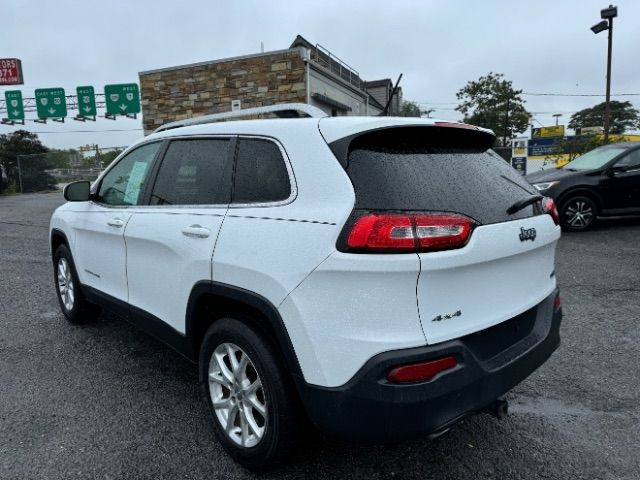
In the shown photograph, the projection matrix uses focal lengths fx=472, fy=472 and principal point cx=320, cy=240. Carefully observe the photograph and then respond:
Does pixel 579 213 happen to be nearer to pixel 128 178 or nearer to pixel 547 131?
pixel 128 178

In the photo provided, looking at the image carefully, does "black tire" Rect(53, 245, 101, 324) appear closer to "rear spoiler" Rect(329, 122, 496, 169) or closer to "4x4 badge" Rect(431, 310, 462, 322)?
"rear spoiler" Rect(329, 122, 496, 169)

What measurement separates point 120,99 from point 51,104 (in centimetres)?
614

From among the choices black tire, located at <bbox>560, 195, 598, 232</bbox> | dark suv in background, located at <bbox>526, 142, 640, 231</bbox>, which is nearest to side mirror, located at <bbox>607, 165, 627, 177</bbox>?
dark suv in background, located at <bbox>526, 142, 640, 231</bbox>

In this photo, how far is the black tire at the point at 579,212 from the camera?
873 cm

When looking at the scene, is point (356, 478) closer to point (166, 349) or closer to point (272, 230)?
point (272, 230)

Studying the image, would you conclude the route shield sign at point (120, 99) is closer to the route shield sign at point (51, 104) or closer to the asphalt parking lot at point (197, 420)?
the route shield sign at point (51, 104)

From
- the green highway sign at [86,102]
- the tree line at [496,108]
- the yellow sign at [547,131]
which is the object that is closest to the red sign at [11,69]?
the green highway sign at [86,102]

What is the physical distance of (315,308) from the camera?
1.89 m

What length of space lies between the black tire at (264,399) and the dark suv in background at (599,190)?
26.0ft

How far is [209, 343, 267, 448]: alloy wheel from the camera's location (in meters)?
2.27

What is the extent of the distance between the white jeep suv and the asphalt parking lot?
0.43 meters

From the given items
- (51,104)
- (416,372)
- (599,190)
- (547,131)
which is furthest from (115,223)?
(547,131)

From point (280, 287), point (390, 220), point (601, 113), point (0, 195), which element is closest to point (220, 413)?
point (280, 287)

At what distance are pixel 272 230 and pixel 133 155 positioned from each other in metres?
1.96
